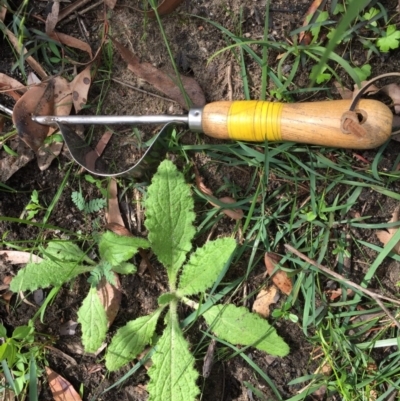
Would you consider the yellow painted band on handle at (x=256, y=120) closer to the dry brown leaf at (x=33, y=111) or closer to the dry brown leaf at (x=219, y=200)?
the dry brown leaf at (x=219, y=200)

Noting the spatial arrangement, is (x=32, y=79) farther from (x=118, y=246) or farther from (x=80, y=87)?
(x=118, y=246)

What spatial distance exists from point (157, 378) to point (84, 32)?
1.35m

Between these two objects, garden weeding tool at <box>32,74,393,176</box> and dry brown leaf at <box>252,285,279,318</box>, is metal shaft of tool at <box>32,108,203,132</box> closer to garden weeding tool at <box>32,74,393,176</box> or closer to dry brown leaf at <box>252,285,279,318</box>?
garden weeding tool at <box>32,74,393,176</box>

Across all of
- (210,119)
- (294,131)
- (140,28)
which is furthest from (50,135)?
(294,131)

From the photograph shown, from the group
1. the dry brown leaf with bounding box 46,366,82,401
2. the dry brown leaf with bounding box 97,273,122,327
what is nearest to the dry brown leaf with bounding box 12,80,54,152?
the dry brown leaf with bounding box 97,273,122,327

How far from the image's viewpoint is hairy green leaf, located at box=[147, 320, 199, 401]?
181 cm

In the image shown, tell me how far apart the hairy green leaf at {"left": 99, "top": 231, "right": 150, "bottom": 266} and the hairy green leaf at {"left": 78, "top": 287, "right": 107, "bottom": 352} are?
0.49 ft

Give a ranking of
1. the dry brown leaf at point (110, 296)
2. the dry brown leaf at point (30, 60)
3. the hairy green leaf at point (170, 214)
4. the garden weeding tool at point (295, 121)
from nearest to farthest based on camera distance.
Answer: the garden weeding tool at point (295, 121) < the hairy green leaf at point (170, 214) < the dry brown leaf at point (110, 296) < the dry brown leaf at point (30, 60)

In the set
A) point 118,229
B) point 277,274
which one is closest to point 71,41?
point 118,229

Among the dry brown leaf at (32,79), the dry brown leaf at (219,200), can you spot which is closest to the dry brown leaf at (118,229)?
the dry brown leaf at (219,200)

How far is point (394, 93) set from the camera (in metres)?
1.75

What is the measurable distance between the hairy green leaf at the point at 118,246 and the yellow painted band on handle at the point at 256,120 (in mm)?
534

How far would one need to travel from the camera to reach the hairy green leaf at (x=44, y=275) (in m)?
1.91

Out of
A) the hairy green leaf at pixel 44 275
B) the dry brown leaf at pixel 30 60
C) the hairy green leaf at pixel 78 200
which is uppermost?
the dry brown leaf at pixel 30 60
